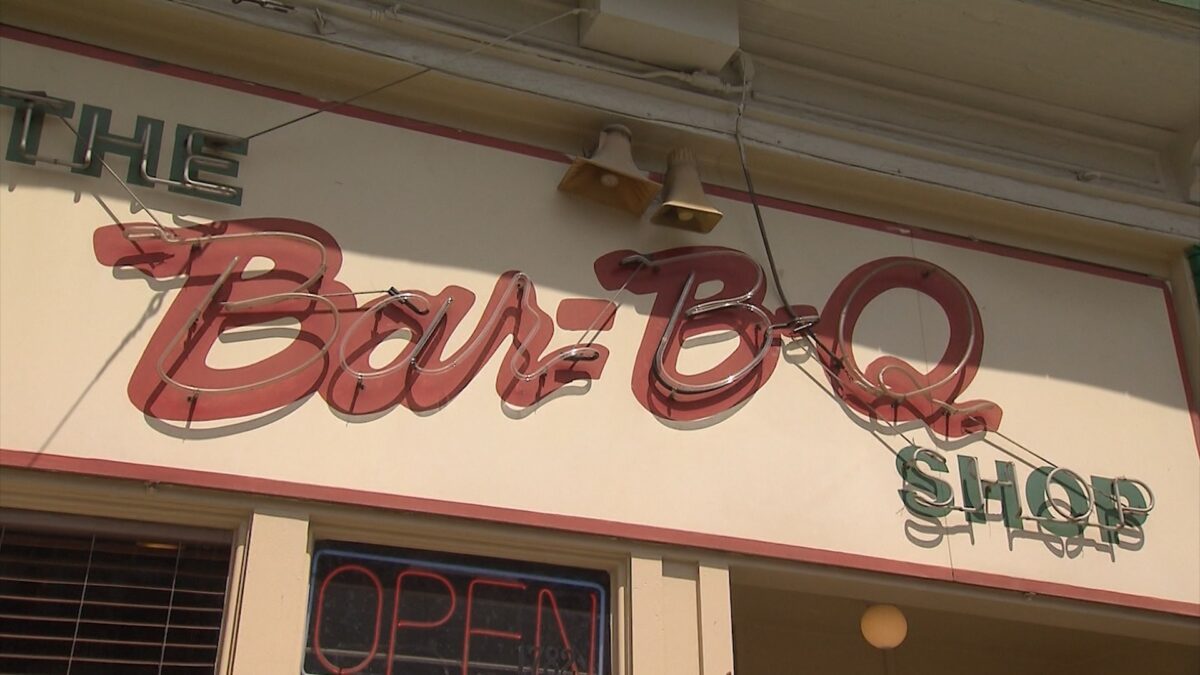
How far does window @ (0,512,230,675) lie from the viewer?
473cm

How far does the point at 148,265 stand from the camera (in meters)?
5.18

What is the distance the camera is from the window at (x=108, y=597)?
186 inches

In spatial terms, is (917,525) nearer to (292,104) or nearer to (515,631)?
(515,631)

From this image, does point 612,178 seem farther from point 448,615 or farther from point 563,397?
point 448,615

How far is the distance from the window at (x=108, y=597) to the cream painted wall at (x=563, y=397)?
0.31 m

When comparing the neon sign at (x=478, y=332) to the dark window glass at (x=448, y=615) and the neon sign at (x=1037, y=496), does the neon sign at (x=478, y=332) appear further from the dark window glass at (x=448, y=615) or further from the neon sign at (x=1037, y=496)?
the dark window glass at (x=448, y=615)

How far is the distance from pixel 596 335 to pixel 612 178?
0.64 m

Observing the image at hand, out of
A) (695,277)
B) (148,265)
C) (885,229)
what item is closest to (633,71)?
(695,277)

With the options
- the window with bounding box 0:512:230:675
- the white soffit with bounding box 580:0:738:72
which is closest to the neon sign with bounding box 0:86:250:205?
the window with bounding box 0:512:230:675

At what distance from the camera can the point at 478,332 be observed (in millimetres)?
5559

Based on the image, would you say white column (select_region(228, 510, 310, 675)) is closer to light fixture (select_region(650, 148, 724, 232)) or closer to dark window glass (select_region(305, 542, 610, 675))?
dark window glass (select_region(305, 542, 610, 675))

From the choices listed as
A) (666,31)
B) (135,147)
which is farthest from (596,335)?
(135,147)

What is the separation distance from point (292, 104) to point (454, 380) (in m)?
1.27

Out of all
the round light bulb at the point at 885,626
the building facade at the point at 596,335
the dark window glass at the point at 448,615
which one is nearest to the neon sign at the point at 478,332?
the building facade at the point at 596,335
